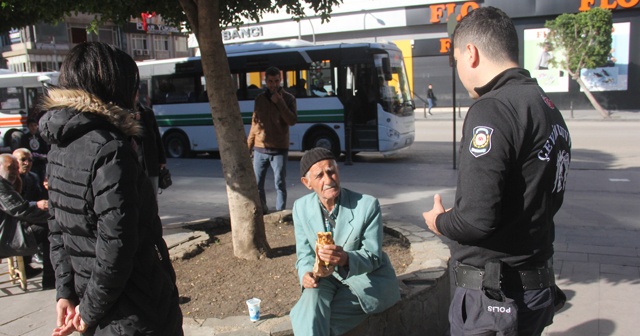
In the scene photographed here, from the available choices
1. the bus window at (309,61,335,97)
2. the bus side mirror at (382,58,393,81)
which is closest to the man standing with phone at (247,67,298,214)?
the bus side mirror at (382,58,393,81)

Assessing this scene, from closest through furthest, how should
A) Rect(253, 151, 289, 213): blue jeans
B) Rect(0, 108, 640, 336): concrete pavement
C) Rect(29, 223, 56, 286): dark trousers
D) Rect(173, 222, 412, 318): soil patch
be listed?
Rect(173, 222, 412, 318): soil patch < Rect(0, 108, 640, 336): concrete pavement < Rect(29, 223, 56, 286): dark trousers < Rect(253, 151, 289, 213): blue jeans

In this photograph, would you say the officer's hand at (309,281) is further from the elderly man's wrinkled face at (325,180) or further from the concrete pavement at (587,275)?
the concrete pavement at (587,275)

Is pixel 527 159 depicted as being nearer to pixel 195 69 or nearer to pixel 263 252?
pixel 263 252

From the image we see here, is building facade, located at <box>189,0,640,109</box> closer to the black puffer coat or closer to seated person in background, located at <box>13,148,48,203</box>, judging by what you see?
seated person in background, located at <box>13,148,48,203</box>

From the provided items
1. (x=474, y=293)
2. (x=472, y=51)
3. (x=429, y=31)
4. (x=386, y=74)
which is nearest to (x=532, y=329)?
(x=474, y=293)

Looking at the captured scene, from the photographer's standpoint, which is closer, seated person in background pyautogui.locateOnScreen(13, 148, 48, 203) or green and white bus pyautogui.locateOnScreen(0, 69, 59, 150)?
seated person in background pyautogui.locateOnScreen(13, 148, 48, 203)

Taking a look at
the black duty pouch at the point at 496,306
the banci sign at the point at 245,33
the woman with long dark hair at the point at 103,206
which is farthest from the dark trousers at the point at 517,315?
the banci sign at the point at 245,33

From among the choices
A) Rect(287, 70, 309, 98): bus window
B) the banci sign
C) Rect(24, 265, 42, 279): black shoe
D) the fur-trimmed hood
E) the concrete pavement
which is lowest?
the concrete pavement

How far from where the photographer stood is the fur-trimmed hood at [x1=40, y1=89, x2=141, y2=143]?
2033 millimetres

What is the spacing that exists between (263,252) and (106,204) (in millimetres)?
3091

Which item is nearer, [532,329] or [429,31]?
[532,329]

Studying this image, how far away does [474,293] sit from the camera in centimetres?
215

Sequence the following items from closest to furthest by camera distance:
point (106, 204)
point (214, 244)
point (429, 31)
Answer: point (106, 204)
point (214, 244)
point (429, 31)

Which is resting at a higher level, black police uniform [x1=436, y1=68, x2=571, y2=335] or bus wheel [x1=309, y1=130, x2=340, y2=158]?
black police uniform [x1=436, y1=68, x2=571, y2=335]
